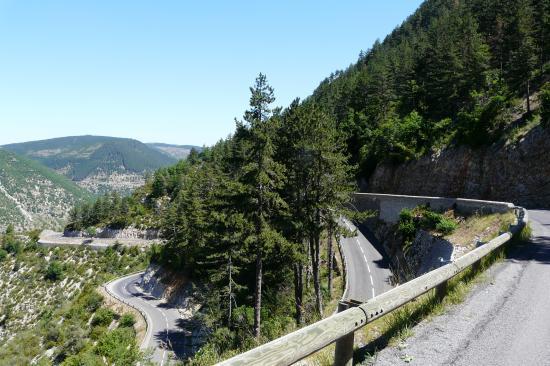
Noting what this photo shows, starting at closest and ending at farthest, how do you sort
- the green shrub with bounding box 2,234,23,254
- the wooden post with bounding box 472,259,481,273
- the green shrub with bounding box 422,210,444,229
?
the wooden post with bounding box 472,259,481,273, the green shrub with bounding box 422,210,444,229, the green shrub with bounding box 2,234,23,254

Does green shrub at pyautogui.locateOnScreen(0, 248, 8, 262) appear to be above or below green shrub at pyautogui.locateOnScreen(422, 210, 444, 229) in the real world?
below

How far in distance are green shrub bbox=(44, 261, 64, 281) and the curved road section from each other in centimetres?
3964

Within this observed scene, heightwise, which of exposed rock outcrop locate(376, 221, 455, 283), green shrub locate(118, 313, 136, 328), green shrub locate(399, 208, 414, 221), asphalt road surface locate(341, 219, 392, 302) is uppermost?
green shrub locate(399, 208, 414, 221)

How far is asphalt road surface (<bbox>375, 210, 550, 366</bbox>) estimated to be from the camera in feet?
16.9

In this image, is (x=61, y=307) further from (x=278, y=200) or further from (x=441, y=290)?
(x=441, y=290)

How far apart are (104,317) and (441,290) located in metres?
53.5

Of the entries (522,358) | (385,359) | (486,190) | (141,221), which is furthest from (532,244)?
(141,221)

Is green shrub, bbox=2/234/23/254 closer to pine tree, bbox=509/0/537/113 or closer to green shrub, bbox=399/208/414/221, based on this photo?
green shrub, bbox=399/208/414/221

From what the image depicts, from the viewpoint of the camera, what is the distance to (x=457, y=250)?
70.4 feet

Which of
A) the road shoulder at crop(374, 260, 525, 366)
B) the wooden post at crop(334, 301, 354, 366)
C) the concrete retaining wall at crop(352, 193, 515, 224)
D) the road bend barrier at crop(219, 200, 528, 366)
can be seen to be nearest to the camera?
the road bend barrier at crop(219, 200, 528, 366)

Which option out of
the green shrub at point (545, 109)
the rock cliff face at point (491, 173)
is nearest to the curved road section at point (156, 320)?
the rock cliff face at point (491, 173)

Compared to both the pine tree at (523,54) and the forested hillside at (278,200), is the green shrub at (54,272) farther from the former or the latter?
the pine tree at (523,54)

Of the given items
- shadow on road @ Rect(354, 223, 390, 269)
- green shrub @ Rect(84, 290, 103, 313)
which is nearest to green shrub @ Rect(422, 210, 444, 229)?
shadow on road @ Rect(354, 223, 390, 269)

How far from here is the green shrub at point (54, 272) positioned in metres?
103
